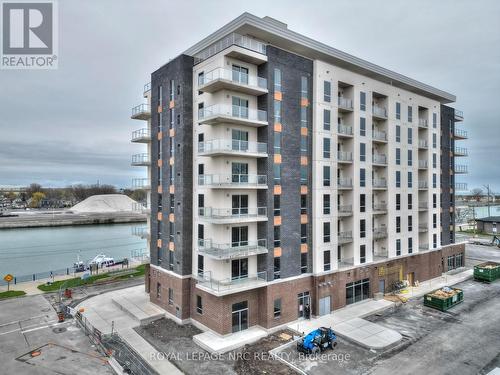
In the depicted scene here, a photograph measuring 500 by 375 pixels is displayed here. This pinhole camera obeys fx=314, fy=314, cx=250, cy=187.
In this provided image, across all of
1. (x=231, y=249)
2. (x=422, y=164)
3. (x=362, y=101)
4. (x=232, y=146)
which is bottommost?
(x=231, y=249)

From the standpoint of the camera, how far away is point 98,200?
123 metres

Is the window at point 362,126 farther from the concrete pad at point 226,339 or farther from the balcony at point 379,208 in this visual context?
the concrete pad at point 226,339

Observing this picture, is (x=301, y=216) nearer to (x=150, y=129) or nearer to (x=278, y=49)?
(x=278, y=49)

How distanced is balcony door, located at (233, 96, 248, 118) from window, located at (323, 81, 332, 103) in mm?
6704

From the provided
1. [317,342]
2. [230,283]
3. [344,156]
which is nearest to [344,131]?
[344,156]

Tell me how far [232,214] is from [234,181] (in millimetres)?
2158

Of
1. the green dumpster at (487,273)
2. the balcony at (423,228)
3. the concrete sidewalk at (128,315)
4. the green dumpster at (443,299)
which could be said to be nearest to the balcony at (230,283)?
the concrete sidewalk at (128,315)

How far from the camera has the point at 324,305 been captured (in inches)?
918

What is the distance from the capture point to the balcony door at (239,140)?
19891 mm

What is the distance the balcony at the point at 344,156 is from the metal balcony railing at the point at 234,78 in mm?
8758

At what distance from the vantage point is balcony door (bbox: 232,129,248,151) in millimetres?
19891

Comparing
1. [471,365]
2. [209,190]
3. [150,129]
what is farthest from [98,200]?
[471,365]

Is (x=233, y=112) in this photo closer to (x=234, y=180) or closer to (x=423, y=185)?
(x=234, y=180)

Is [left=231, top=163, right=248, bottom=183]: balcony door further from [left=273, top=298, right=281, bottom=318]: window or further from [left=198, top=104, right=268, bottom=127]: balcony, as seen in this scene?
[left=273, top=298, right=281, bottom=318]: window
